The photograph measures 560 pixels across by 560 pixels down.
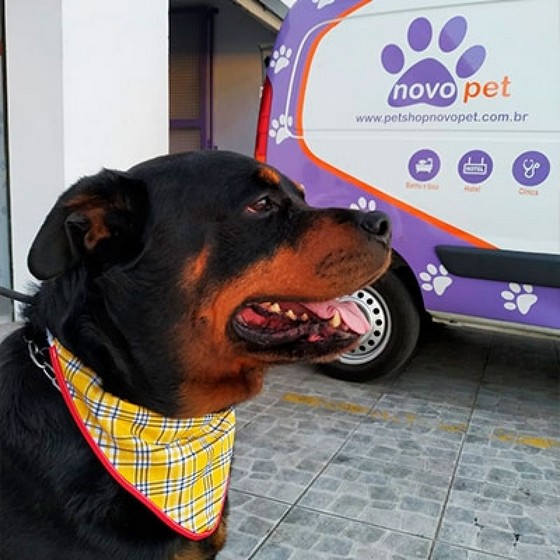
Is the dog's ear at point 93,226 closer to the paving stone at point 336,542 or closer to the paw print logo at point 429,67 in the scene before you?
the paving stone at point 336,542

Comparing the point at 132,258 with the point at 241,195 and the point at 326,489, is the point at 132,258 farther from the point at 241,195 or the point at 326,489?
the point at 326,489

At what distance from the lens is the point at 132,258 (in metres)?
1.78

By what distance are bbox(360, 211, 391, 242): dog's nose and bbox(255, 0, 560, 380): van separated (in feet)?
7.43

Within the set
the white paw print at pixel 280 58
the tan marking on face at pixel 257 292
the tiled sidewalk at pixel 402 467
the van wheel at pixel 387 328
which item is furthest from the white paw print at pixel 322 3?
the tan marking on face at pixel 257 292

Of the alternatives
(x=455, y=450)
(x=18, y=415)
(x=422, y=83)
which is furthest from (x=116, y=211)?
(x=422, y=83)

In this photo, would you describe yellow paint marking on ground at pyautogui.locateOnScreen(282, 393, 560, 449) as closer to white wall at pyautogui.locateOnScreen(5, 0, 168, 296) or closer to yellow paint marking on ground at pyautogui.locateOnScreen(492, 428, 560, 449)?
yellow paint marking on ground at pyautogui.locateOnScreen(492, 428, 560, 449)

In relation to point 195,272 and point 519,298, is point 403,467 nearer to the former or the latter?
point 519,298

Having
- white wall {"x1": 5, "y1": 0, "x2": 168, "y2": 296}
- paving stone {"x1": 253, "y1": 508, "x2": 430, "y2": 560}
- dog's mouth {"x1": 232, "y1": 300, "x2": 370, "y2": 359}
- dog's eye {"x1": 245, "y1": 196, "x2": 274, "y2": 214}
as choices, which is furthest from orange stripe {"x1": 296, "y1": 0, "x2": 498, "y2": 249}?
dog's eye {"x1": 245, "y1": 196, "x2": 274, "y2": 214}

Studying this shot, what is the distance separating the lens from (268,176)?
2012 mm

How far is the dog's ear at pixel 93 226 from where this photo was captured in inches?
64.6

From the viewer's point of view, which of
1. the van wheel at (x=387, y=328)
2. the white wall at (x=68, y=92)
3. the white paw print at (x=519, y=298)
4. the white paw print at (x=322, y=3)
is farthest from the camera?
the white wall at (x=68, y=92)

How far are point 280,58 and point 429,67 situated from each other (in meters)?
1.14

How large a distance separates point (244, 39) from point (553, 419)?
Result: 7560 mm

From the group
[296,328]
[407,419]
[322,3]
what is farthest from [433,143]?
[296,328]
